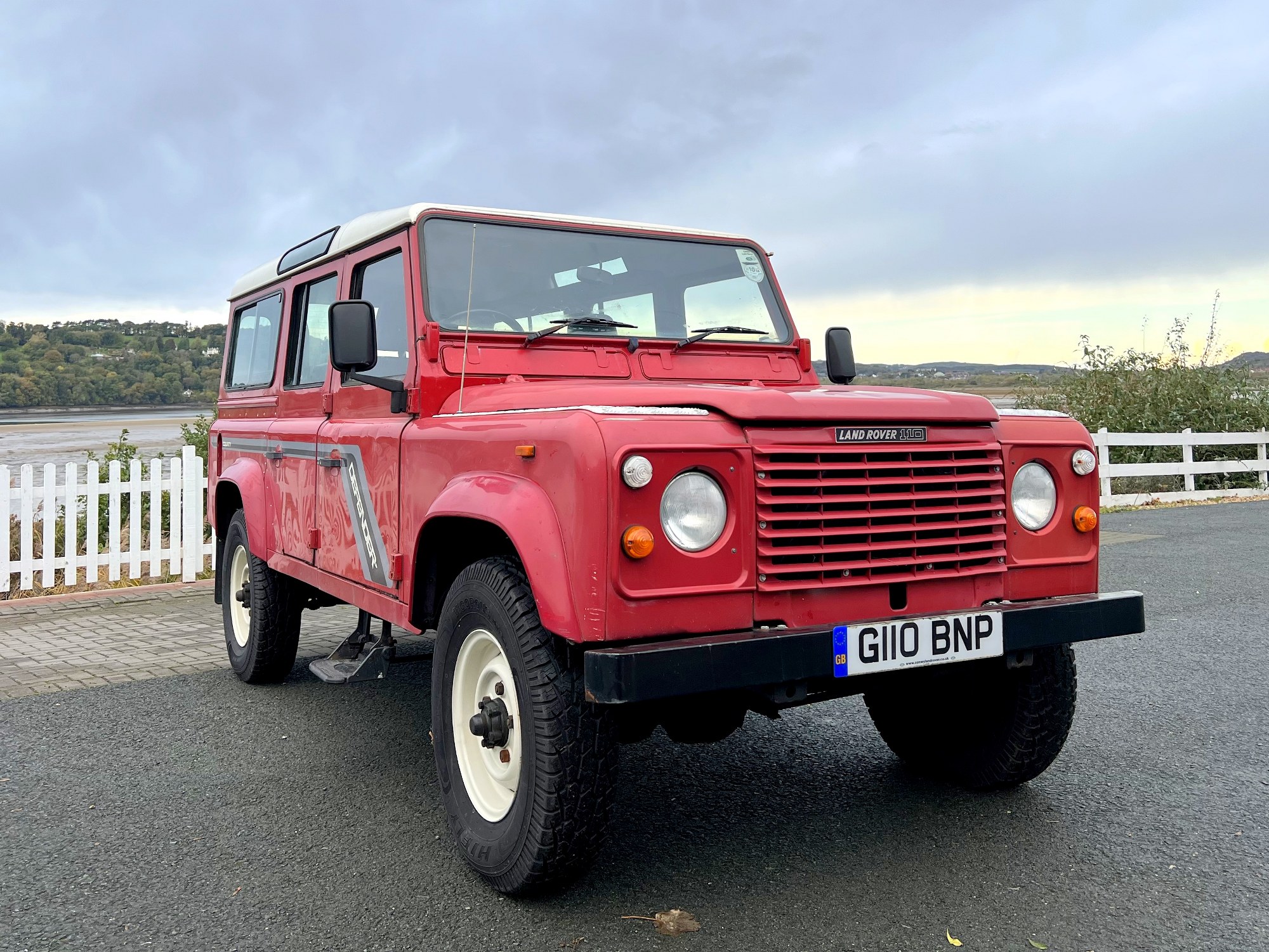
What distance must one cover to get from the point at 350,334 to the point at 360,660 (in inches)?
64.0

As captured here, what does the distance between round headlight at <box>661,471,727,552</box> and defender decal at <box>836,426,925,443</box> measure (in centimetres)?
44

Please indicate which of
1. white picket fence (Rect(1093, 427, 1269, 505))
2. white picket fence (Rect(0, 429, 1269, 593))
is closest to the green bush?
white picket fence (Rect(1093, 427, 1269, 505))

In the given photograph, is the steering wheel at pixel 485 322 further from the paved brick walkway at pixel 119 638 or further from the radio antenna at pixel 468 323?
the paved brick walkway at pixel 119 638

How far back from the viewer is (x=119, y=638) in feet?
24.2

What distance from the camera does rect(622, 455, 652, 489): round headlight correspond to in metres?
2.79

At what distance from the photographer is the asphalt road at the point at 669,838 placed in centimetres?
A: 298

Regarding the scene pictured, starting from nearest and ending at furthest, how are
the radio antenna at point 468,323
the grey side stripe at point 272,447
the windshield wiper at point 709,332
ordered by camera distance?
the radio antenna at point 468,323, the windshield wiper at point 709,332, the grey side stripe at point 272,447

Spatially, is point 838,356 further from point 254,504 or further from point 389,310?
point 254,504

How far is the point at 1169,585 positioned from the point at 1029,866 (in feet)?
20.3

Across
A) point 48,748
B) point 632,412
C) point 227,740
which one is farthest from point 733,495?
point 48,748

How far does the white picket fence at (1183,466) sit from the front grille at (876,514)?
13.5 metres

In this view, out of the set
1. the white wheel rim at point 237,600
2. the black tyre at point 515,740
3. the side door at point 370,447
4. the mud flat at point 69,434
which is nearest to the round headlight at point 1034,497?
the black tyre at point 515,740

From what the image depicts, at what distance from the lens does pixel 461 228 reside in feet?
14.3

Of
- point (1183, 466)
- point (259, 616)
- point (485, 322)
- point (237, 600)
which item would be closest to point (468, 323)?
point (485, 322)
